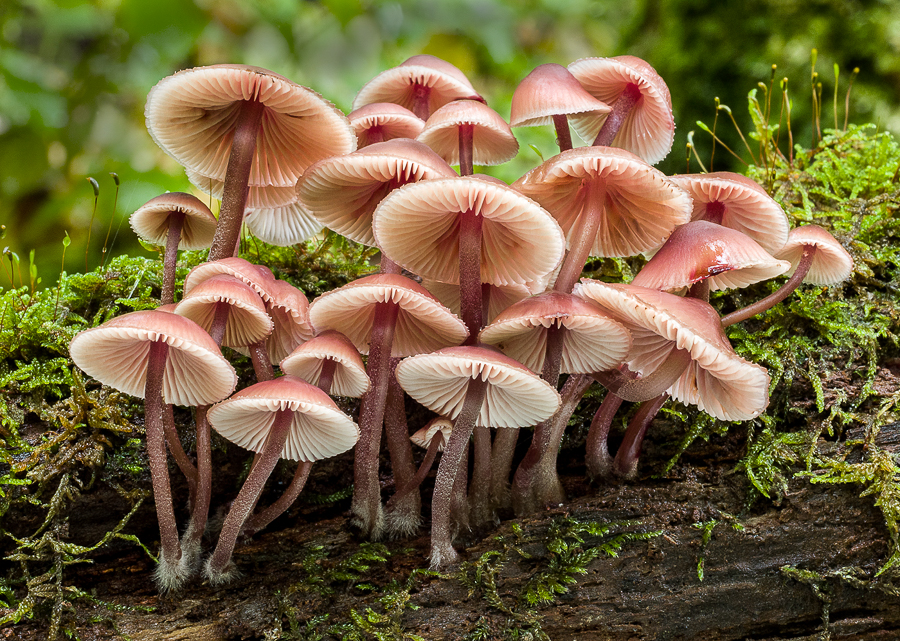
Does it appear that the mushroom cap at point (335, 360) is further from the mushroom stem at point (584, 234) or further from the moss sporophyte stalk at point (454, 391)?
the mushroom stem at point (584, 234)

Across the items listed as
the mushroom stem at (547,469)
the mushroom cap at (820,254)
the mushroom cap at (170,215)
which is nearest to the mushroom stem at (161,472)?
the mushroom cap at (170,215)

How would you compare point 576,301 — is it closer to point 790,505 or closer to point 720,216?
point 720,216

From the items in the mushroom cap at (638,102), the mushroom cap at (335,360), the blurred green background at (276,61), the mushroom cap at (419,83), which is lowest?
the mushroom cap at (335,360)

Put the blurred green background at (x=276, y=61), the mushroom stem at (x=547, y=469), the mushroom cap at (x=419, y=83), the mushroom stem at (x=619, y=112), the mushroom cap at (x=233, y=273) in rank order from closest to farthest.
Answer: the mushroom cap at (x=233, y=273) → the mushroom stem at (x=547, y=469) → the mushroom stem at (x=619, y=112) → the mushroom cap at (x=419, y=83) → the blurred green background at (x=276, y=61)

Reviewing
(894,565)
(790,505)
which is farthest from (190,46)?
(894,565)

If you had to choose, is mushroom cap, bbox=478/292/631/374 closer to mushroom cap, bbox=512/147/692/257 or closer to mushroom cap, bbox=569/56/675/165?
mushroom cap, bbox=512/147/692/257
